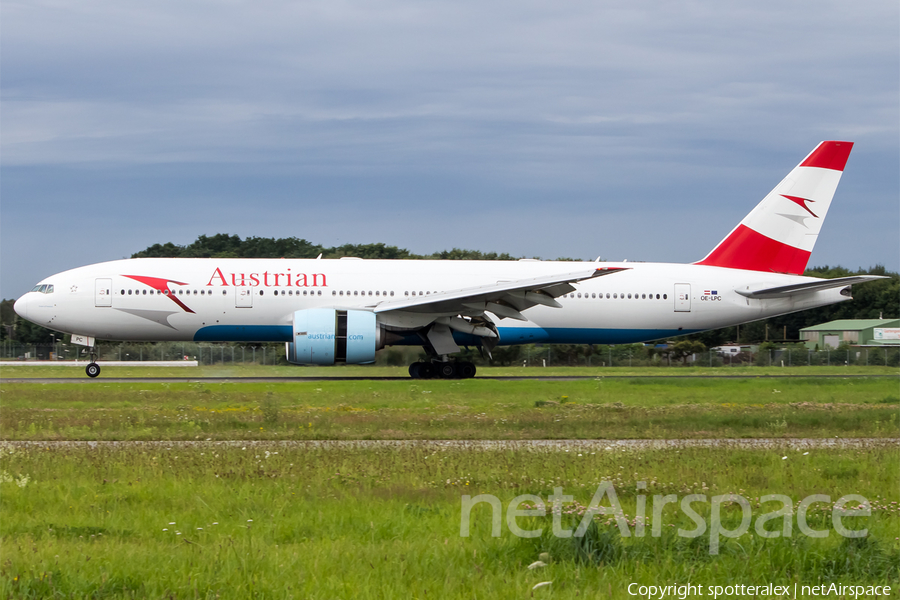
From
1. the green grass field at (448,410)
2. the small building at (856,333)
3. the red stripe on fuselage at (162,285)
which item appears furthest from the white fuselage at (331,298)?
the small building at (856,333)

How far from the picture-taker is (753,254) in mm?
28828

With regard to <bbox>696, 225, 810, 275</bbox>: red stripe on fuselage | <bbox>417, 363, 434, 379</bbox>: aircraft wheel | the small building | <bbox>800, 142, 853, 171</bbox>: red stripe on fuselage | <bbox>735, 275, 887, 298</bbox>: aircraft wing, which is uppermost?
<bbox>800, 142, 853, 171</bbox>: red stripe on fuselage

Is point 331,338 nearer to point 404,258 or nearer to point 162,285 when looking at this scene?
point 162,285

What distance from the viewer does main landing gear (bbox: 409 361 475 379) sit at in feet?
84.6

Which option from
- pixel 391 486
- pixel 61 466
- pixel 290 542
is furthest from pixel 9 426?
pixel 290 542

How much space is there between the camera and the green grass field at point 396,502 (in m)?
5.24

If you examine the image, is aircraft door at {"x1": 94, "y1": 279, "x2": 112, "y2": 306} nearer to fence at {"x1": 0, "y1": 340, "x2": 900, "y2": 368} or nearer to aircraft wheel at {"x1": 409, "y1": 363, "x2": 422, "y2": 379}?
fence at {"x1": 0, "y1": 340, "x2": 900, "y2": 368}

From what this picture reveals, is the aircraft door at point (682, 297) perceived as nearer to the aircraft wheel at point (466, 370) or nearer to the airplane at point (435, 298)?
the airplane at point (435, 298)

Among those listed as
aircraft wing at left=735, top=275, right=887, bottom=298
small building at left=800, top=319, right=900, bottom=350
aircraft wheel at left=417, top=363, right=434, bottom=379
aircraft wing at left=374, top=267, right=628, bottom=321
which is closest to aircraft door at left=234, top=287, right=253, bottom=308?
aircraft wing at left=374, top=267, right=628, bottom=321

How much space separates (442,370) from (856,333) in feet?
222

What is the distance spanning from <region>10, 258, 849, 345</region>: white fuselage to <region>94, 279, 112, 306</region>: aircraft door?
0.03 metres

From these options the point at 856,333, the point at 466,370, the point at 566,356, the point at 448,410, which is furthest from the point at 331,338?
the point at 856,333

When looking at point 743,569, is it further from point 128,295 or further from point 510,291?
point 128,295

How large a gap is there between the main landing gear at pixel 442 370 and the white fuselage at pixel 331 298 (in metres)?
0.87
